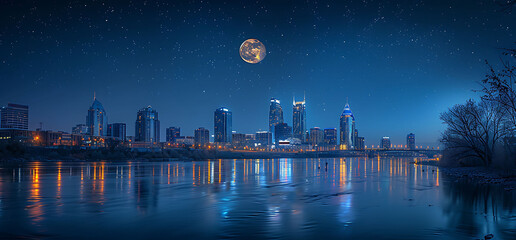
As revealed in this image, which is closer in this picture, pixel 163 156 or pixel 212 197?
pixel 212 197

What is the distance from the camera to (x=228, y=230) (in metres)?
15.0

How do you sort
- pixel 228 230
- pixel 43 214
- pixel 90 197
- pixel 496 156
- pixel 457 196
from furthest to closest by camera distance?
pixel 496 156 → pixel 457 196 → pixel 90 197 → pixel 43 214 → pixel 228 230

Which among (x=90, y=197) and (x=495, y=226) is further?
(x=90, y=197)

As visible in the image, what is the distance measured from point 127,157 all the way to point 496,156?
11060 cm

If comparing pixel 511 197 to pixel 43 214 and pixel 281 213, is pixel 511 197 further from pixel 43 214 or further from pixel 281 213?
pixel 43 214

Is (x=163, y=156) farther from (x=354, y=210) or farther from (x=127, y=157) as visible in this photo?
(x=354, y=210)

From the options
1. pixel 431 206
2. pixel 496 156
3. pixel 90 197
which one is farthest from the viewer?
pixel 496 156

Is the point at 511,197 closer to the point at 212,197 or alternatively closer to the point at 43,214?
the point at 212,197

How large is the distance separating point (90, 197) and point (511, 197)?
2926 centimetres

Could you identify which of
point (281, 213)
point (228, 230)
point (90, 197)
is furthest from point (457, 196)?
point (90, 197)

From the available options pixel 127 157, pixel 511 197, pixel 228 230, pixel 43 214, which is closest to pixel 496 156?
pixel 511 197

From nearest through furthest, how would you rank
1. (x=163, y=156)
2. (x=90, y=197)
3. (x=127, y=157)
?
1. (x=90, y=197)
2. (x=127, y=157)
3. (x=163, y=156)

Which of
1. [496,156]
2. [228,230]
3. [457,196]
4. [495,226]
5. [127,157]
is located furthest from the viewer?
[127,157]

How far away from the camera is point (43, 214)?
1812cm
